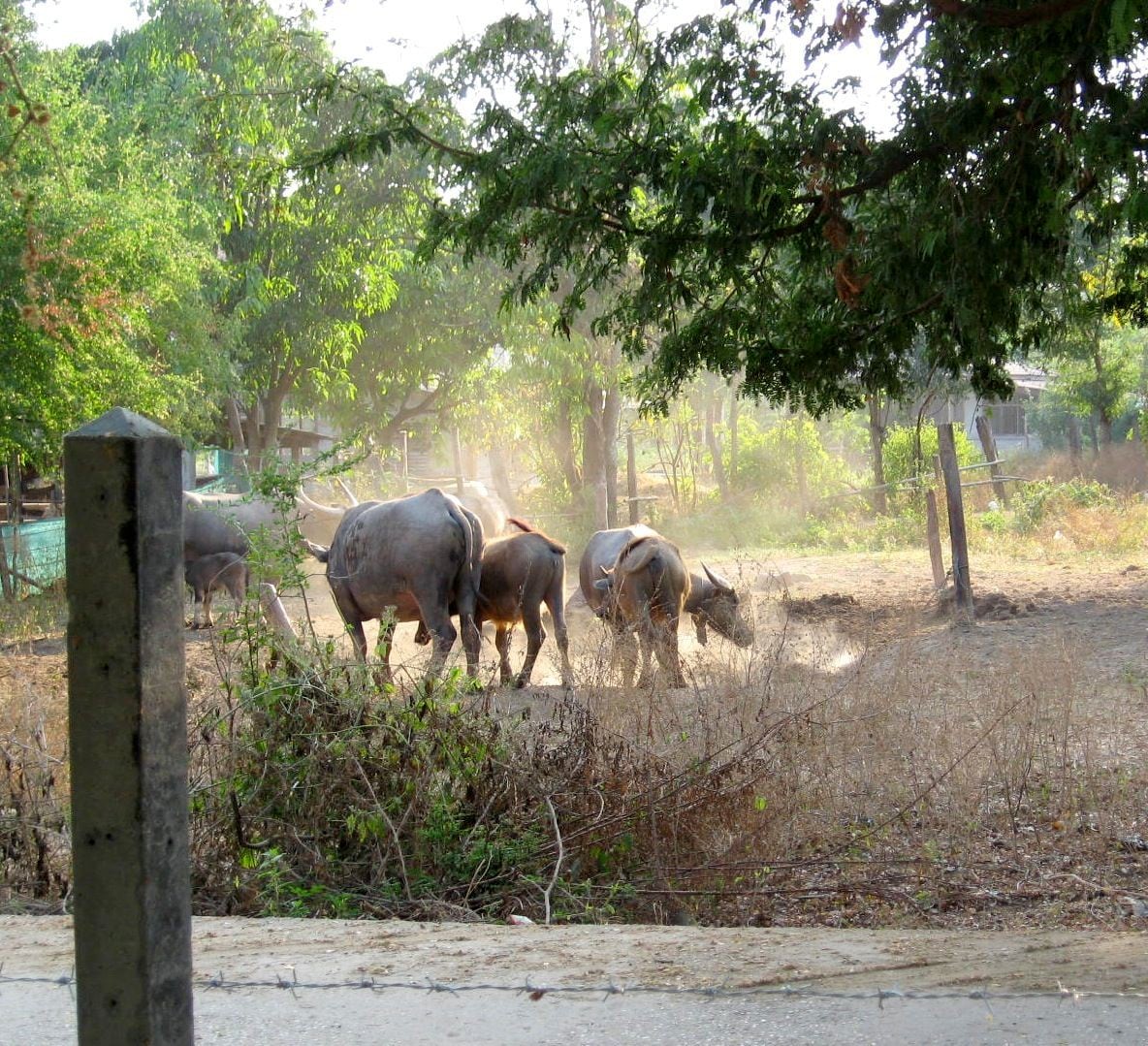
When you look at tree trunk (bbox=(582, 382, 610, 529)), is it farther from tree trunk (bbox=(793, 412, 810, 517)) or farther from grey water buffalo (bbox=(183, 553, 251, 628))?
grey water buffalo (bbox=(183, 553, 251, 628))

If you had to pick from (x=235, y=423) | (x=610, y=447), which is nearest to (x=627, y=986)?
(x=610, y=447)

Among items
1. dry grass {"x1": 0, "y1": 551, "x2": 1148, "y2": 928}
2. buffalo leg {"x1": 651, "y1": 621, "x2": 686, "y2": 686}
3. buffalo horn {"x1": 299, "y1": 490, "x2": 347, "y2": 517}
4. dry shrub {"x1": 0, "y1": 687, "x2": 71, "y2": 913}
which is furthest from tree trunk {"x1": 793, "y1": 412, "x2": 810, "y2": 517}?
dry shrub {"x1": 0, "y1": 687, "x2": 71, "y2": 913}

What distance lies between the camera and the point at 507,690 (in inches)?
404

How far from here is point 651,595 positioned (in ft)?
39.3

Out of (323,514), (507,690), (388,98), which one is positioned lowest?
(507,690)

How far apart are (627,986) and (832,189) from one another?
13.7 ft

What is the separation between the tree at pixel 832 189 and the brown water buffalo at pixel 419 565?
4.16m

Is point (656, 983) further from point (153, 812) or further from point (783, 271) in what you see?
point (783, 271)

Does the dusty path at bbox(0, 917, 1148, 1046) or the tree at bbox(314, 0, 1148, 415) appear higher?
the tree at bbox(314, 0, 1148, 415)

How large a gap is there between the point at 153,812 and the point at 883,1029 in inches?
79.3

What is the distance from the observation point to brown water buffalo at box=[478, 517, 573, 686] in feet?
38.8

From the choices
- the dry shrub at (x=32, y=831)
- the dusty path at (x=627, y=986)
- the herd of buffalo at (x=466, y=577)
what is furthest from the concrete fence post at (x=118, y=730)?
the herd of buffalo at (x=466, y=577)

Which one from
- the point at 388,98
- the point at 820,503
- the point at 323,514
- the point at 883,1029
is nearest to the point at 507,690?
the point at 388,98

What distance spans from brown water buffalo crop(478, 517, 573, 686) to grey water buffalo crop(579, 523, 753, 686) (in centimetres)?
49
